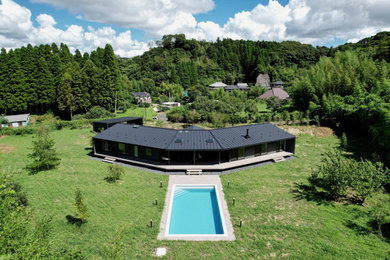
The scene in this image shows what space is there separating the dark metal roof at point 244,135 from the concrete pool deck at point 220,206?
309 centimetres

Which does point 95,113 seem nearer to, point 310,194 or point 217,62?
point 310,194

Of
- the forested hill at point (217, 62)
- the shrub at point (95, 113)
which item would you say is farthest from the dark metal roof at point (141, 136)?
the forested hill at point (217, 62)

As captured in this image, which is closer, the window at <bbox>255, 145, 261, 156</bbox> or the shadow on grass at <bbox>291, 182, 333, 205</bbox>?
the shadow on grass at <bbox>291, 182, 333, 205</bbox>

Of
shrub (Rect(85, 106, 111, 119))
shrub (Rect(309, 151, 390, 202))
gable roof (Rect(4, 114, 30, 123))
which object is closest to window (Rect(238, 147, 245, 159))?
shrub (Rect(309, 151, 390, 202))

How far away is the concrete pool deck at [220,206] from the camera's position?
11.8m

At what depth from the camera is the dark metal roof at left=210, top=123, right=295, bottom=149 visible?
2015cm

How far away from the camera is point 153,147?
1970 centimetres

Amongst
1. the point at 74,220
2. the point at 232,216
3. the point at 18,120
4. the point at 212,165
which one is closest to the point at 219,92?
the point at 18,120

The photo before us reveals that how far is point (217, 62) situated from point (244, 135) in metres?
74.7

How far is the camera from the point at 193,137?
20844 millimetres

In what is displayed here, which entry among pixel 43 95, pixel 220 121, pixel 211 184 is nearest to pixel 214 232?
pixel 211 184

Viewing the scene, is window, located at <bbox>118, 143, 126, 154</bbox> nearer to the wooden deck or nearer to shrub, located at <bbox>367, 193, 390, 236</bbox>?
the wooden deck

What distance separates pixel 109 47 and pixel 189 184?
113 ft

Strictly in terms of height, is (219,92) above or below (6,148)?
above
